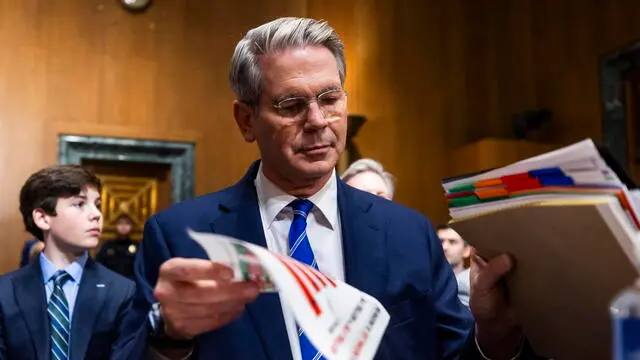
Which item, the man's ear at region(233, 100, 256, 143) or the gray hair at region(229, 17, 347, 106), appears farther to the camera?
the man's ear at region(233, 100, 256, 143)

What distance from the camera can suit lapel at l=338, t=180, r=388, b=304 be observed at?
4.53 feet

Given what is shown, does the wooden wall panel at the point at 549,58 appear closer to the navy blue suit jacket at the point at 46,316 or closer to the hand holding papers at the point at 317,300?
→ the navy blue suit jacket at the point at 46,316

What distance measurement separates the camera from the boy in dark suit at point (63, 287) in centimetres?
229

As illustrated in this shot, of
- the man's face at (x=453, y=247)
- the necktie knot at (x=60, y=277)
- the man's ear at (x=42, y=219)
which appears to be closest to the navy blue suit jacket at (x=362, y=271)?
the necktie knot at (x=60, y=277)

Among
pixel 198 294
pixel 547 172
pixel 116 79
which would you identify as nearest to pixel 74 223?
pixel 198 294

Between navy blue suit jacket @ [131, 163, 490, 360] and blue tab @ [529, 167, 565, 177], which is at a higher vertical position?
blue tab @ [529, 167, 565, 177]

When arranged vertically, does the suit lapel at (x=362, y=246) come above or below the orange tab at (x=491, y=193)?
below

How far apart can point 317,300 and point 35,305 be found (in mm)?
1737

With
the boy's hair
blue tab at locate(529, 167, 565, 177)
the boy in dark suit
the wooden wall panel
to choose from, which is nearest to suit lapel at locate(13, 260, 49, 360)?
the boy in dark suit

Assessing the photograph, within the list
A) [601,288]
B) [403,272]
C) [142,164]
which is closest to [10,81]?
[142,164]

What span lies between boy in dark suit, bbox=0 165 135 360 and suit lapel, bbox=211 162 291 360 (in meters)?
0.92

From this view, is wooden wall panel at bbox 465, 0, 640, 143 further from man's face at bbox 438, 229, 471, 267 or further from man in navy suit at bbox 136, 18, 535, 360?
man in navy suit at bbox 136, 18, 535, 360

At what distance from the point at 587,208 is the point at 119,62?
476cm

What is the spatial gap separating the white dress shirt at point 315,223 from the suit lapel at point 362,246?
0.08ft
